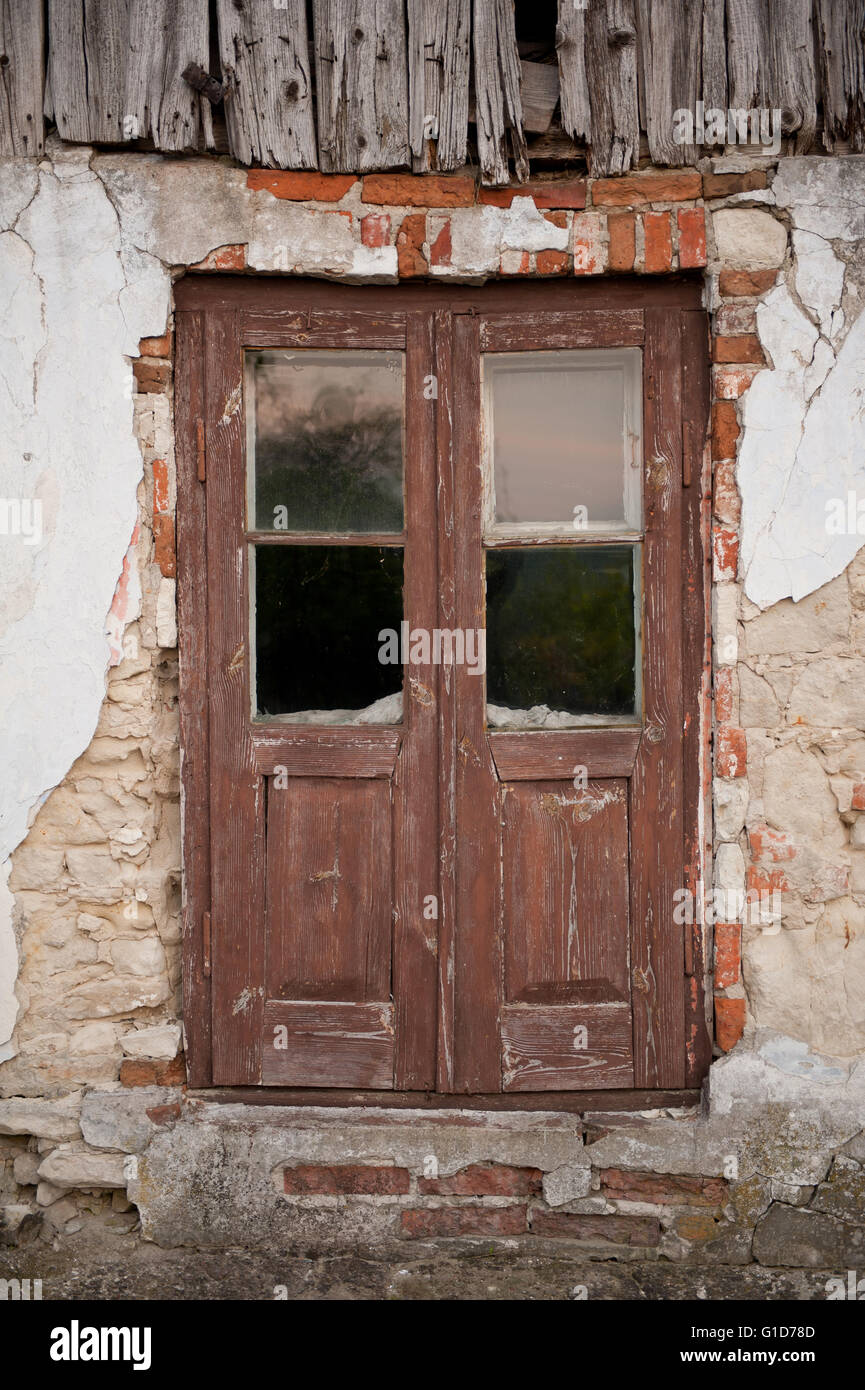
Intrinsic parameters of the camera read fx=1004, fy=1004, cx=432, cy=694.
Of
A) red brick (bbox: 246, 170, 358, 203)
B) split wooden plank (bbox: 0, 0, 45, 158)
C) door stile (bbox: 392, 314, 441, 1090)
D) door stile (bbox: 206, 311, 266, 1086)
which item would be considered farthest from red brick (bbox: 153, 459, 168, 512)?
split wooden plank (bbox: 0, 0, 45, 158)

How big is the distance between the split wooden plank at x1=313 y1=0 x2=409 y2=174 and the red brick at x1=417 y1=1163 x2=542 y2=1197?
8.92 ft

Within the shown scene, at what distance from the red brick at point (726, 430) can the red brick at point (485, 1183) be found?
2008 millimetres

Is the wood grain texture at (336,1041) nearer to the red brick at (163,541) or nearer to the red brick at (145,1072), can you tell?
the red brick at (145,1072)

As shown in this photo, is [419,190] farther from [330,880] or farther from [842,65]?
[330,880]

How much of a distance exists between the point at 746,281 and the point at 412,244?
892mm

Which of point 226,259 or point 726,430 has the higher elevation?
point 226,259

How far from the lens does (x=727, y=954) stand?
8.90 feet

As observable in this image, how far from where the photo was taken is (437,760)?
279 centimetres

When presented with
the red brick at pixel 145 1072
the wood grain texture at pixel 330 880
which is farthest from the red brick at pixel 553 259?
the red brick at pixel 145 1072

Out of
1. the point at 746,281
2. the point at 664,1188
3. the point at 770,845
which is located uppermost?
the point at 746,281

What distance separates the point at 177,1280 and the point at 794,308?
120 inches

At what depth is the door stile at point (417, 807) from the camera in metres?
2.79

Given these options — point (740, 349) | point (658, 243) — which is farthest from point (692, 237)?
point (740, 349)

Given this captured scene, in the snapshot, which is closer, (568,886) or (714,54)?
(714,54)
